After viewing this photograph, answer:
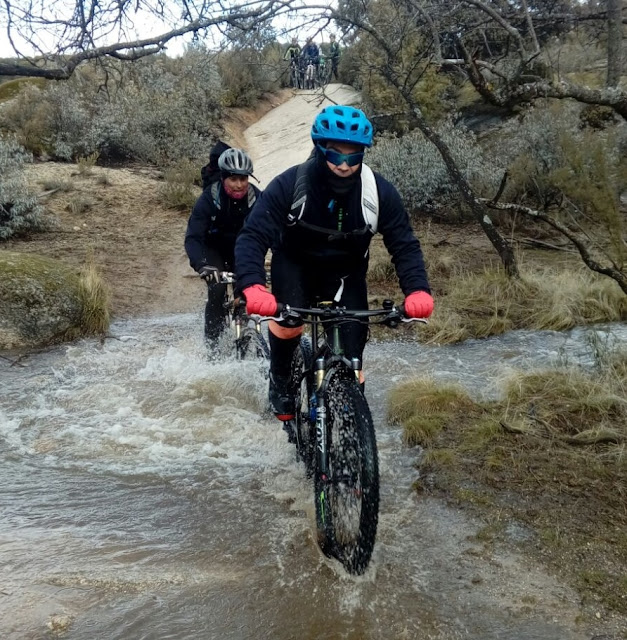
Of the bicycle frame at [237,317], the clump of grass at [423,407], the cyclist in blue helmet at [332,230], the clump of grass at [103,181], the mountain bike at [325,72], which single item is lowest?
the clump of grass at [423,407]

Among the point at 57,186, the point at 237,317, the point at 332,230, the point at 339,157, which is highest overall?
the point at 57,186

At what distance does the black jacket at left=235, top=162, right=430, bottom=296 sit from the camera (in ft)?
11.9

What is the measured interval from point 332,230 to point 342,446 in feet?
4.04

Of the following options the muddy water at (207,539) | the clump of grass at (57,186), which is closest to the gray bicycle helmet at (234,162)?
the muddy water at (207,539)

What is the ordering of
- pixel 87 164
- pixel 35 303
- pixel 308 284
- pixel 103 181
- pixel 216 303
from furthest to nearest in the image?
pixel 87 164, pixel 103 181, pixel 35 303, pixel 216 303, pixel 308 284

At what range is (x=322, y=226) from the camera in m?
3.73

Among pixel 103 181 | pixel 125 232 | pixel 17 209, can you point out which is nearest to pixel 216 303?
pixel 125 232

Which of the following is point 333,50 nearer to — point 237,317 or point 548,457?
point 237,317

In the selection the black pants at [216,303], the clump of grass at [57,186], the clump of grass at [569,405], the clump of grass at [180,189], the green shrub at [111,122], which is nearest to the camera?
the clump of grass at [569,405]

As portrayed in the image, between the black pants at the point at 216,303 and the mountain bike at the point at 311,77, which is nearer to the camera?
the black pants at the point at 216,303

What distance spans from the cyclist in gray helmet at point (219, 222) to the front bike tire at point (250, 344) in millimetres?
444

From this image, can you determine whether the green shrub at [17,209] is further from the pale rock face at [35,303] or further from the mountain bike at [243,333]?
the mountain bike at [243,333]

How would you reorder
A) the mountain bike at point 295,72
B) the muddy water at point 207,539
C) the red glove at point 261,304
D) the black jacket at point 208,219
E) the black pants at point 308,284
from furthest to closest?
the mountain bike at point 295,72 → the black jacket at point 208,219 → the black pants at point 308,284 → the red glove at point 261,304 → the muddy water at point 207,539

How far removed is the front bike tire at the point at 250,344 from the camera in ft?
19.2
